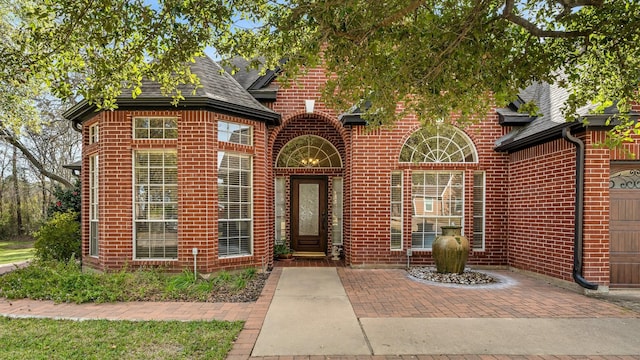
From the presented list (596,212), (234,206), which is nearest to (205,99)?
(234,206)

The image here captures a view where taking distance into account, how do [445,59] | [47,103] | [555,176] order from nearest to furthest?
[445,59] → [555,176] → [47,103]

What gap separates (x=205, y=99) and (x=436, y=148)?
557cm

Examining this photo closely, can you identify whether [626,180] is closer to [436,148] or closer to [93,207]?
[436,148]

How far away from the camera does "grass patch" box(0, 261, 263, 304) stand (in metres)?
5.94

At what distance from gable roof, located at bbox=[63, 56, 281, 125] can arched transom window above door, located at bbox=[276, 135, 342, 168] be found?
1695 mm

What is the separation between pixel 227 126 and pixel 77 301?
4.15m

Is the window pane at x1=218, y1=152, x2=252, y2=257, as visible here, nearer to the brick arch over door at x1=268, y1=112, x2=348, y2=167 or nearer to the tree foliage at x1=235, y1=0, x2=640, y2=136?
the brick arch over door at x1=268, y1=112, x2=348, y2=167

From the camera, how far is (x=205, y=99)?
707 centimetres

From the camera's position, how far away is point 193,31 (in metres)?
4.62

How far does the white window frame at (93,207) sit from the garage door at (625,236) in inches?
409

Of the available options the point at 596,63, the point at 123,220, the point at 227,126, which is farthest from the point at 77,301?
the point at 596,63

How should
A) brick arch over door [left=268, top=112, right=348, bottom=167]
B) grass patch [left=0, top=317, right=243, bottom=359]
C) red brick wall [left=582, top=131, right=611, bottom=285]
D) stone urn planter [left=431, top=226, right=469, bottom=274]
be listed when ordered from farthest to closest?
brick arch over door [left=268, top=112, right=348, bottom=167]
stone urn planter [left=431, top=226, right=469, bottom=274]
red brick wall [left=582, top=131, right=611, bottom=285]
grass patch [left=0, top=317, right=243, bottom=359]

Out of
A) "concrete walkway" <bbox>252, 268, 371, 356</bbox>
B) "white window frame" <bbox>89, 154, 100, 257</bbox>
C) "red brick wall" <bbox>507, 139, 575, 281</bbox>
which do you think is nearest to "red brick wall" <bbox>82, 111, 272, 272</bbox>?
"white window frame" <bbox>89, 154, 100, 257</bbox>

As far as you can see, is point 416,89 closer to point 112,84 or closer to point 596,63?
point 596,63
